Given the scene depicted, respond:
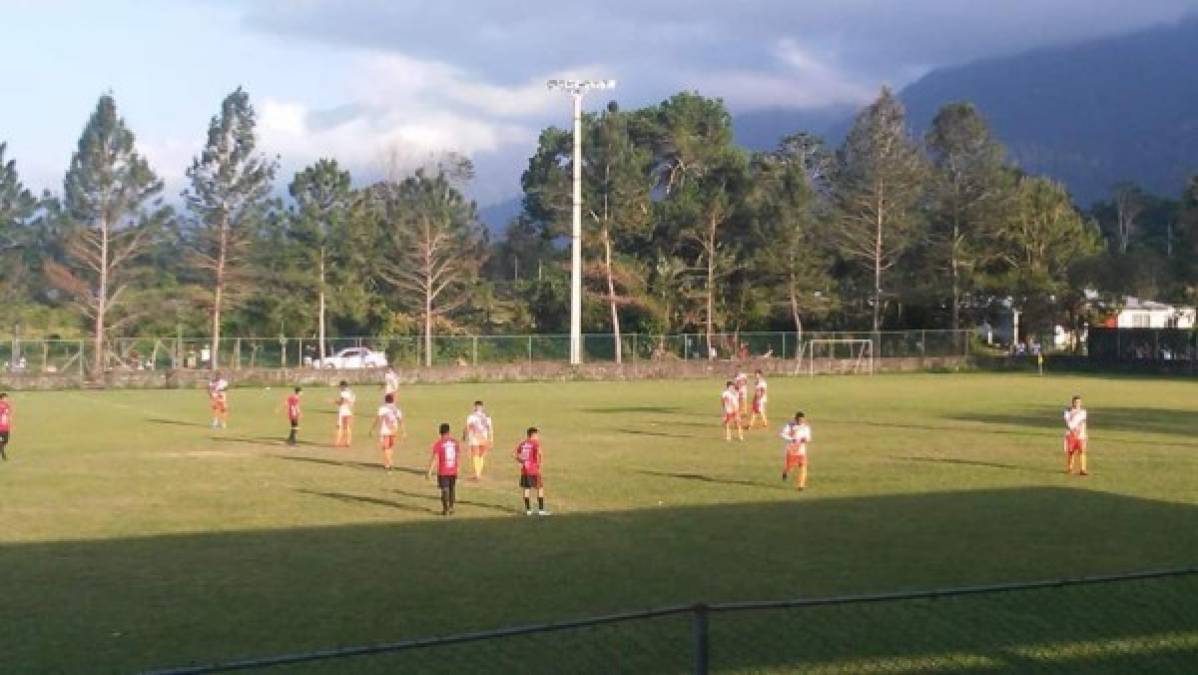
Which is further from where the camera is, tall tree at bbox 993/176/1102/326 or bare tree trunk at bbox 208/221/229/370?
tall tree at bbox 993/176/1102/326

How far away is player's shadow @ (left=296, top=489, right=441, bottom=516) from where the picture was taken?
19.8m

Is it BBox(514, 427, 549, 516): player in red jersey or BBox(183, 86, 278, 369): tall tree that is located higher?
BBox(183, 86, 278, 369): tall tree

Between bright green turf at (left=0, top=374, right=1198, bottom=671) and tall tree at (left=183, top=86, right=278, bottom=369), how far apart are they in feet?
133

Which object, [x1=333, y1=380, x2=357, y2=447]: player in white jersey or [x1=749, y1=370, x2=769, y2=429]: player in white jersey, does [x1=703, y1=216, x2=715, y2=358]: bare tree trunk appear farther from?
[x1=333, y1=380, x2=357, y2=447]: player in white jersey

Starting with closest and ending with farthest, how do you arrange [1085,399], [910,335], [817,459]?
[817,459] → [1085,399] → [910,335]

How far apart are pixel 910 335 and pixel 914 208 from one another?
1038 cm

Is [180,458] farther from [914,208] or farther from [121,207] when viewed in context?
[914,208]

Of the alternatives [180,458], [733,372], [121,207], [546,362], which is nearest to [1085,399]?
[733,372]

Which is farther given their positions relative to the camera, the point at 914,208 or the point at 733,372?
the point at 914,208

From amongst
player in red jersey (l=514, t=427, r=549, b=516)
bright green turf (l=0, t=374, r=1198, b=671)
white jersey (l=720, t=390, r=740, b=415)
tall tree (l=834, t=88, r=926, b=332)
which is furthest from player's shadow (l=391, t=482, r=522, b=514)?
tall tree (l=834, t=88, r=926, b=332)

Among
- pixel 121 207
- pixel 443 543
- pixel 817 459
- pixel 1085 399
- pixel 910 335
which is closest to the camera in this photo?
pixel 443 543

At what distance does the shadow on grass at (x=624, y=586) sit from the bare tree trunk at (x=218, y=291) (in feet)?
173

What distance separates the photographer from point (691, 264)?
83.4m

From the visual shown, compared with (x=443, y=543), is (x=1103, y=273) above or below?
above
